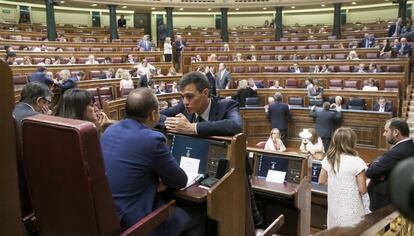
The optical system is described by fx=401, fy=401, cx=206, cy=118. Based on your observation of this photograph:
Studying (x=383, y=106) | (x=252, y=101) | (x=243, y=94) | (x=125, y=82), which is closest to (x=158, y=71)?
(x=125, y=82)

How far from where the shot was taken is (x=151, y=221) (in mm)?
1759

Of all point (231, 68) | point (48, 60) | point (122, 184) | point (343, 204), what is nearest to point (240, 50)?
point (231, 68)

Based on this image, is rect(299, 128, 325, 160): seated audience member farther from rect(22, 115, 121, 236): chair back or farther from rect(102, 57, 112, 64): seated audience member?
rect(102, 57, 112, 64): seated audience member

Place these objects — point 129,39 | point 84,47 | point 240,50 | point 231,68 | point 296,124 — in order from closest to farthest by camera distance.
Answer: point 296,124, point 231,68, point 84,47, point 240,50, point 129,39

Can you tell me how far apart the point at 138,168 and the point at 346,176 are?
1697mm

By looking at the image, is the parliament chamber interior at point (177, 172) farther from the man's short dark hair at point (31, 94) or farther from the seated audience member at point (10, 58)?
the seated audience member at point (10, 58)

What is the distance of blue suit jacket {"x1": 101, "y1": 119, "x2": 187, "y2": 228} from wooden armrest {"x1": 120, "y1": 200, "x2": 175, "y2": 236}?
8 centimetres

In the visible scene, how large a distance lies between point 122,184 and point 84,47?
10.7 meters

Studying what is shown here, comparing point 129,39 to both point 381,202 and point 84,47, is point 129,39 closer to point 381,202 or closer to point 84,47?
point 84,47

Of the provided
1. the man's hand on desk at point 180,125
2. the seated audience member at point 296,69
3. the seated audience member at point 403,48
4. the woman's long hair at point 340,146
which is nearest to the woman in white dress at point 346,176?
the woman's long hair at point 340,146

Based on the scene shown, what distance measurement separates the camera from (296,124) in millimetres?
8836

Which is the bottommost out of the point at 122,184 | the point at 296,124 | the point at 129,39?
the point at 296,124

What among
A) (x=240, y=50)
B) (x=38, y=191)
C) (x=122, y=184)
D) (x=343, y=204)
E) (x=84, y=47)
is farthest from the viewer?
(x=240, y=50)

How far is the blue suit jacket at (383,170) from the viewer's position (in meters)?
2.64
